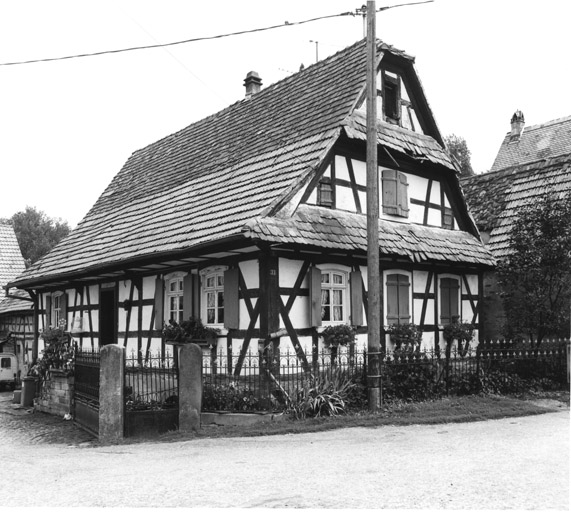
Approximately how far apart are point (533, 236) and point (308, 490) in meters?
11.3

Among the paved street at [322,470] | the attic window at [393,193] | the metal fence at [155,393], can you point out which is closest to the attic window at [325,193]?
the attic window at [393,193]

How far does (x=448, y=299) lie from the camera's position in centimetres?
1628

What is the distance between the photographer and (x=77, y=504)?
645 centimetres

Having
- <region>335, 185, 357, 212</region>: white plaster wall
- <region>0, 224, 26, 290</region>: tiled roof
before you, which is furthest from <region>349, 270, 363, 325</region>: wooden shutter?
<region>0, 224, 26, 290</region>: tiled roof

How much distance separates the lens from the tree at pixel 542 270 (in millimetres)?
15227

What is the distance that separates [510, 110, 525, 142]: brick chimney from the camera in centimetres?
3481

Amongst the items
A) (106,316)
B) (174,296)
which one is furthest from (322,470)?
(106,316)

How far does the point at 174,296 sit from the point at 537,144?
24.5 metres

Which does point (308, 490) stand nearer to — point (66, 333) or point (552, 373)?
point (552, 373)

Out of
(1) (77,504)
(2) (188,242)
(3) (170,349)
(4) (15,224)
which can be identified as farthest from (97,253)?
(4) (15,224)

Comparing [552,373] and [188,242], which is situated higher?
[188,242]

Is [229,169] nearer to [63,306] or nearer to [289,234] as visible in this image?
[289,234]

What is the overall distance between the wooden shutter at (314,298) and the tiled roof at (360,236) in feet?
2.37

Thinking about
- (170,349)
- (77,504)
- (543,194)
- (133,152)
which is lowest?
(77,504)
